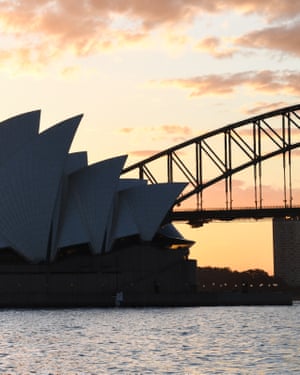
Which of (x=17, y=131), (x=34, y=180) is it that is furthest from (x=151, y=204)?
(x=17, y=131)

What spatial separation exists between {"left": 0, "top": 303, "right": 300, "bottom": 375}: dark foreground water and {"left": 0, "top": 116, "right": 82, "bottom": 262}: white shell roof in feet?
36.8

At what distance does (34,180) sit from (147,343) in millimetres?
34488

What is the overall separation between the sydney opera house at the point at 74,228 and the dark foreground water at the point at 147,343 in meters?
11.8

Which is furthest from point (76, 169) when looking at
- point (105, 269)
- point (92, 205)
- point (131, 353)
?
point (131, 353)

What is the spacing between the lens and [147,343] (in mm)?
48750

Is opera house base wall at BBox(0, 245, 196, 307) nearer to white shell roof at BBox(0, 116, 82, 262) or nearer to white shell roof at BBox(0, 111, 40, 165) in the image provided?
white shell roof at BBox(0, 116, 82, 262)

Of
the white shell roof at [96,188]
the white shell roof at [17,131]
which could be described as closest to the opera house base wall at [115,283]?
the white shell roof at [96,188]

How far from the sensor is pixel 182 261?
91.7 metres

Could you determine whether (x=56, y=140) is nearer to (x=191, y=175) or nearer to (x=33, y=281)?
(x=33, y=281)

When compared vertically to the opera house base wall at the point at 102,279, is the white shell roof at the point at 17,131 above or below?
above

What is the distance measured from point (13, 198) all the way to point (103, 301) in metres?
10.3

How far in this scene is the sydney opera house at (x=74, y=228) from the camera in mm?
81062

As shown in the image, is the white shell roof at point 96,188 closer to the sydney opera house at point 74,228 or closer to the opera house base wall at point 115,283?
the sydney opera house at point 74,228

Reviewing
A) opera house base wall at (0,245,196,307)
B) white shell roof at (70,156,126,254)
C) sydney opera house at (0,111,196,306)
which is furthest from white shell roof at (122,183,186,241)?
white shell roof at (70,156,126,254)
